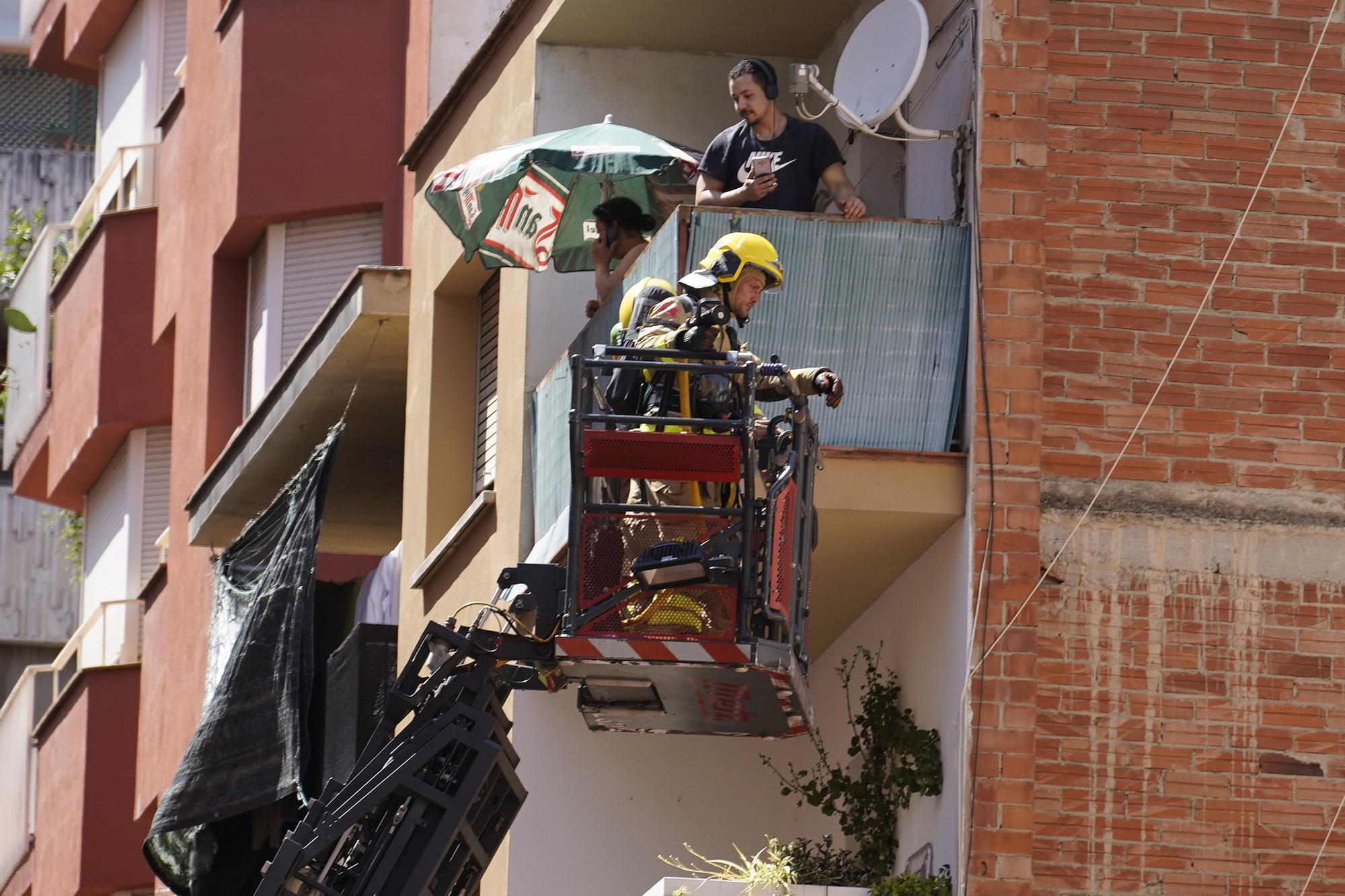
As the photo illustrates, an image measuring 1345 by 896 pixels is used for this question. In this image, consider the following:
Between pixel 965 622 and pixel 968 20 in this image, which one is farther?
pixel 968 20

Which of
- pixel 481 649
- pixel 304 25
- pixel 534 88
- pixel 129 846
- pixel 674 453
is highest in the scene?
pixel 304 25

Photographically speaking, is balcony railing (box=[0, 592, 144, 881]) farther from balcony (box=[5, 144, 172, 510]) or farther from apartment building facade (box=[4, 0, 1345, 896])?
apartment building facade (box=[4, 0, 1345, 896])

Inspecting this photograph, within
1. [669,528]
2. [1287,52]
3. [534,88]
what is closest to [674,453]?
[669,528]

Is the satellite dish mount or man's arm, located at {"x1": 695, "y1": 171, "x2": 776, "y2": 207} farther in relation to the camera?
man's arm, located at {"x1": 695, "y1": 171, "x2": 776, "y2": 207}

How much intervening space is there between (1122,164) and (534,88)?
184 inches

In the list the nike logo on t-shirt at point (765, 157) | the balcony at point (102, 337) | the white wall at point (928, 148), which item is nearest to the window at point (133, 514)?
the balcony at point (102, 337)

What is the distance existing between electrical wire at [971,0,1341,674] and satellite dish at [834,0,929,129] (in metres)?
1.70

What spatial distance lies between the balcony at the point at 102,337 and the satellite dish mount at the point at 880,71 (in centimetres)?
1507

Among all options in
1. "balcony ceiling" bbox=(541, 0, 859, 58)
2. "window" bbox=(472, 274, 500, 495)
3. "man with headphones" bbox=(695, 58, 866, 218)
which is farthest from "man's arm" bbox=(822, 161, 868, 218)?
"window" bbox=(472, 274, 500, 495)

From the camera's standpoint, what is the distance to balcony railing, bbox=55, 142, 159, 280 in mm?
28688

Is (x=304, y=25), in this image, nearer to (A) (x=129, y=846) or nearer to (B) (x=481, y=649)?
(A) (x=129, y=846)

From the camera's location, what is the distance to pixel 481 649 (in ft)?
39.2

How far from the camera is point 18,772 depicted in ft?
96.7

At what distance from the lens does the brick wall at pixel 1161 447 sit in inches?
492
